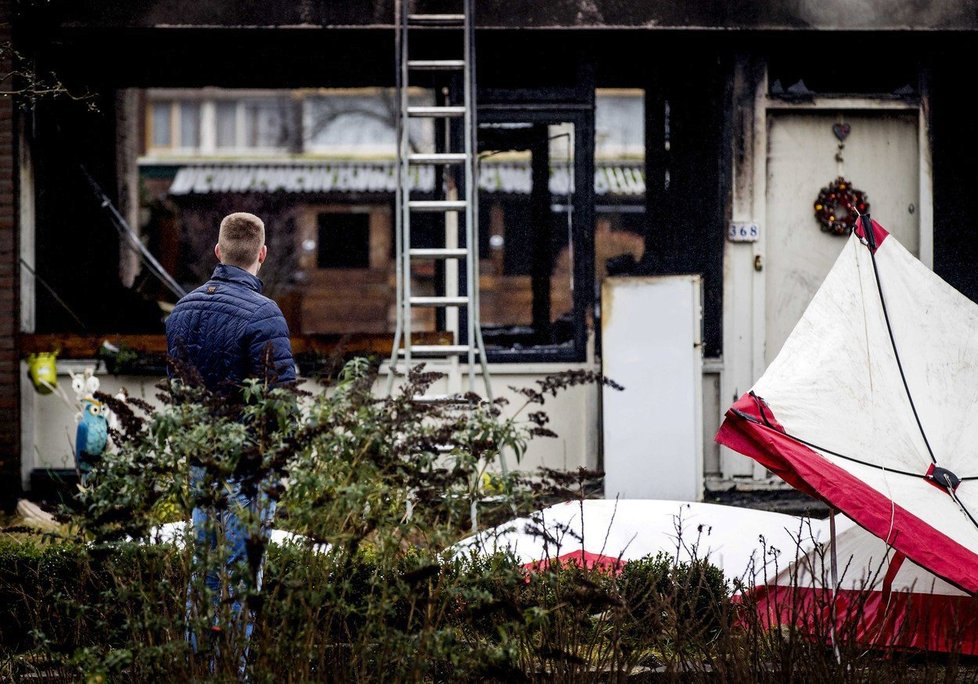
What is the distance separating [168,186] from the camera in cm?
2694

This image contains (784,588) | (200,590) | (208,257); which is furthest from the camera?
(208,257)

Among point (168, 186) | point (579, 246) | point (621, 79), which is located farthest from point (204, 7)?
point (168, 186)

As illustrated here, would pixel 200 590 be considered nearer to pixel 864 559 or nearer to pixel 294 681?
pixel 294 681

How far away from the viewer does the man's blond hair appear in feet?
15.5

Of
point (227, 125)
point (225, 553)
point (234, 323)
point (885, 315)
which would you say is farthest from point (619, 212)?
point (227, 125)

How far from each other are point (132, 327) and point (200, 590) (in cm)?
559

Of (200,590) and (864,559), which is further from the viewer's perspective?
(864,559)

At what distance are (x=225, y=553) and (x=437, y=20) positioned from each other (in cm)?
547

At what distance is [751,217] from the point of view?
862 centimetres

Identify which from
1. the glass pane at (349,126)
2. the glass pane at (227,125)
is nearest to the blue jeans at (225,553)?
the glass pane at (349,126)

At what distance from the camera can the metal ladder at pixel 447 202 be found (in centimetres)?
763

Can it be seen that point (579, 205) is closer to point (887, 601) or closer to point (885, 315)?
point (885, 315)

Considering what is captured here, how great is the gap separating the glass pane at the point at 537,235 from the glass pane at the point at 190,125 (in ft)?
Answer: 112

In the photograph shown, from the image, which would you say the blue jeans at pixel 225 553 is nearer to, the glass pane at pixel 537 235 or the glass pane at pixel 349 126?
the glass pane at pixel 537 235
